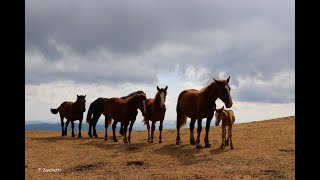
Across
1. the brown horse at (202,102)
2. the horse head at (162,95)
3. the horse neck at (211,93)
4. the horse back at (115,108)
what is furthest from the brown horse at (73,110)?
the horse neck at (211,93)

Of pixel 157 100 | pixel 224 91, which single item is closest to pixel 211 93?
pixel 224 91

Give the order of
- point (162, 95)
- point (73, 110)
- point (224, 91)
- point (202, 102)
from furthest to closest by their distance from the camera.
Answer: point (73, 110), point (162, 95), point (202, 102), point (224, 91)

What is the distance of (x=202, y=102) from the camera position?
50.3 feet

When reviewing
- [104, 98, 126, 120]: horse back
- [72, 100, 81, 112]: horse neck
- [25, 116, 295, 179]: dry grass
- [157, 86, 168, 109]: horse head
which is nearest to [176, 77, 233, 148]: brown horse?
[157, 86, 168, 109]: horse head

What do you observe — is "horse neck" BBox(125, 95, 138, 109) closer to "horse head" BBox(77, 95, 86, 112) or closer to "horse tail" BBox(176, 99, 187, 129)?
"horse tail" BBox(176, 99, 187, 129)

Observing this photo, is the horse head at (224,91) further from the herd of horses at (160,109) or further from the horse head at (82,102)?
the horse head at (82,102)

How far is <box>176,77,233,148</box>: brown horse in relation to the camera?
1433cm

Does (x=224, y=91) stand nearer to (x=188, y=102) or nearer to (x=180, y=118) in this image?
(x=188, y=102)

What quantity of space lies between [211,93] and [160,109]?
148 inches

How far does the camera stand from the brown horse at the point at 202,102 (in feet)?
47.0
